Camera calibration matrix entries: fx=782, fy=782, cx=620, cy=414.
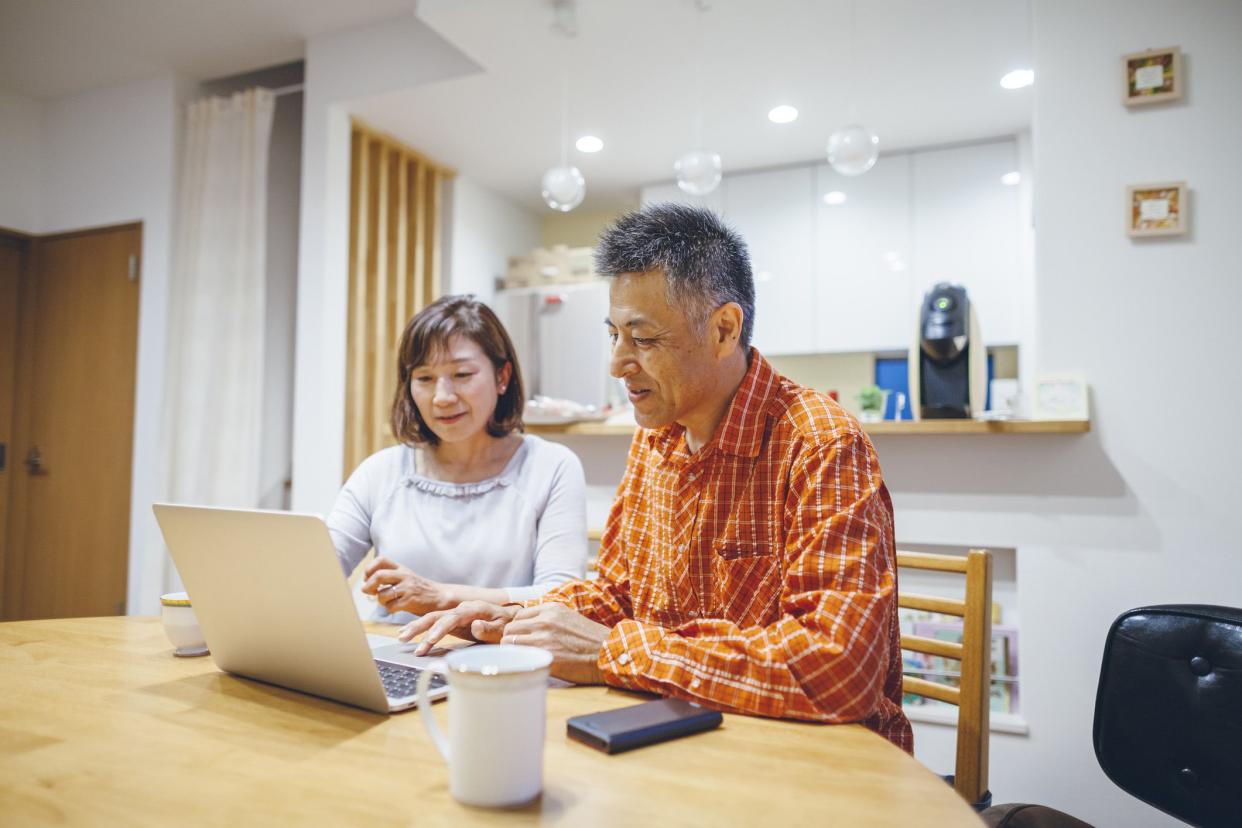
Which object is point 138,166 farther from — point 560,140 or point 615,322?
point 615,322

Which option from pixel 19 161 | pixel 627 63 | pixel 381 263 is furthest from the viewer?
pixel 19 161

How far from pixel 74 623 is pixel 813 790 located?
4.24 ft

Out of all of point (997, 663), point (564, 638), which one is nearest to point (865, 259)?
point (997, 663)

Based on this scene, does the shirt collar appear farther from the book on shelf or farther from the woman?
the book on shelf

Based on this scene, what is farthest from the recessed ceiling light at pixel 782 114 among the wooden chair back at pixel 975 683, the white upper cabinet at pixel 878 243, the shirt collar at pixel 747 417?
the wooden chair back at pixel 975 683

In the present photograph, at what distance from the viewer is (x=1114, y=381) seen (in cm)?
205

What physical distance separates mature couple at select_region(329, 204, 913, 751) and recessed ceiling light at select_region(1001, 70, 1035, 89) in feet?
8.90

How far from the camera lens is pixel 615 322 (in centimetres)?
115

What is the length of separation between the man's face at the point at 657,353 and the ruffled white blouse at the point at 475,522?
0.57 m

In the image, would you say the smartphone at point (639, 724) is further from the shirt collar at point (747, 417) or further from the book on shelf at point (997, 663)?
the book on shelf at point (997, 663)

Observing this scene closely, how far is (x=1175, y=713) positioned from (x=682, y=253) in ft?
3.81

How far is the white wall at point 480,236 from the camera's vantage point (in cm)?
452

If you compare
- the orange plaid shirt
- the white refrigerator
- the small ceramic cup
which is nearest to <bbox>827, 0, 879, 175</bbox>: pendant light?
the orange plaid shirt

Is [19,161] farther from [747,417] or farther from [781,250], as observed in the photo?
[747,417]
